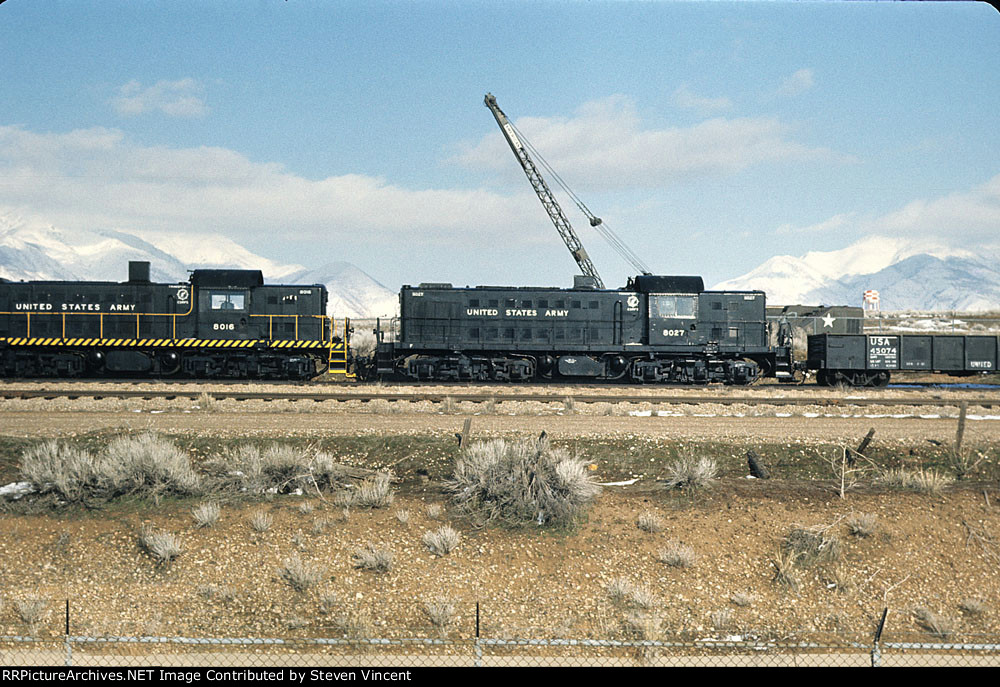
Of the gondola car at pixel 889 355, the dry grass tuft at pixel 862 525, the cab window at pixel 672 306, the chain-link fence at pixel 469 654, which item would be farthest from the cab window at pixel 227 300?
the dry grass tuft at pixel 862 525

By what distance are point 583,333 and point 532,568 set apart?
17.9m

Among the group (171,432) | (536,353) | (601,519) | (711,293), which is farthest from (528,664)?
(711,293)

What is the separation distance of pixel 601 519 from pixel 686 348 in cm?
1685

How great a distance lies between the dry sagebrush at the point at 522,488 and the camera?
1172 cm

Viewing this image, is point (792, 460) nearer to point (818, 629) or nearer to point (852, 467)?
point (852, 467)

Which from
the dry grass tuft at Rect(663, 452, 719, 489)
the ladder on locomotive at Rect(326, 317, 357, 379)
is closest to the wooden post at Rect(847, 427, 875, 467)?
the dry grass tuft at Rect(663, 452, 719, 489)

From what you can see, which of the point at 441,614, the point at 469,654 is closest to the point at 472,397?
the point at 441,614

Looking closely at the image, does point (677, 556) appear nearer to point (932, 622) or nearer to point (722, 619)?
point (722, 619)

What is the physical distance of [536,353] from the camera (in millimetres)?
28125

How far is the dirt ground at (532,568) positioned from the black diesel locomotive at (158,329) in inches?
614

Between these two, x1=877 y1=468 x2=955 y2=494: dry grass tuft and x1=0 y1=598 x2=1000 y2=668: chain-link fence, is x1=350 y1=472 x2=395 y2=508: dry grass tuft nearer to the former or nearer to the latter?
x1=0 y1=598 x2=1000 y2=668: chain-link fence

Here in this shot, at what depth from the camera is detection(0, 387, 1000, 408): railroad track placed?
70.9 ft

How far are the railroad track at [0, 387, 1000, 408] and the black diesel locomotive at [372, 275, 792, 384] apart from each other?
15.1 ft

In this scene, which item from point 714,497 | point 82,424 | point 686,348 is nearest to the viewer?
point 714,497
